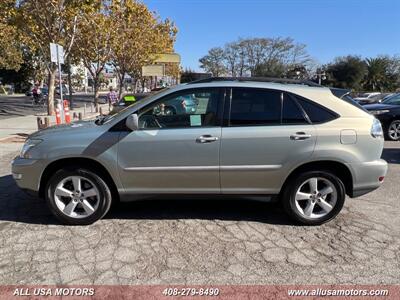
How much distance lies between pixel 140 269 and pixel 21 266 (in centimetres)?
114

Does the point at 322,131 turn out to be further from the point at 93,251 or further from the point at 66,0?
the point at 66,0

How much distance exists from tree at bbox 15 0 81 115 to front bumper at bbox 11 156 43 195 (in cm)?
1284

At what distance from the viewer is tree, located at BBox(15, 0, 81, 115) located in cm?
1688

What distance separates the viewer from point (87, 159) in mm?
4609

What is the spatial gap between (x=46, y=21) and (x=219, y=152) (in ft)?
53.5

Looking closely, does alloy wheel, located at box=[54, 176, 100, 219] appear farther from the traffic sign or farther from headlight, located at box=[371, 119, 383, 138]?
the traffic sign

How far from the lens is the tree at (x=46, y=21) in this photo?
55.4 ft

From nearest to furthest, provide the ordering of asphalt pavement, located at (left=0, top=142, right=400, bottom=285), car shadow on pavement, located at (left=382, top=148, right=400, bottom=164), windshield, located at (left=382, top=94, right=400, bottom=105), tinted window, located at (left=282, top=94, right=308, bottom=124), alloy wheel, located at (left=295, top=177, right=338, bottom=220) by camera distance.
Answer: asphalt pavement, located at (left=0, top=142, right=400, bottom=285)
tinted window, located at (left=282, top=94, right=308, bottom=124)
alloy wheel, located at (left=295, top=177, right=338, bottom=220)
car shadow on pavement, located at (left=382, top=148, right=400, bottom=164)
windshield, located at (left=382, top=94, right=400, bottom=105)

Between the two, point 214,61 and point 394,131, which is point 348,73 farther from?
point 394,131

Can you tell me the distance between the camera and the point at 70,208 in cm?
468

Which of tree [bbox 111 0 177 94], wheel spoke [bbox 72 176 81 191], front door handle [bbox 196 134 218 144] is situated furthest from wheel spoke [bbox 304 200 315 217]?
tree [bbox 111 0 177 94]

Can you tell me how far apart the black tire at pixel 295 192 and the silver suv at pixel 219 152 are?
0.01m

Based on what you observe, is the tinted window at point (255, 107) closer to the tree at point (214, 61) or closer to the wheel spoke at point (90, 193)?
the wheel spoke at point (90, 193)

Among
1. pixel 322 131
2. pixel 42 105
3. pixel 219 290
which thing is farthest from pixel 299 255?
pixel 42 105
